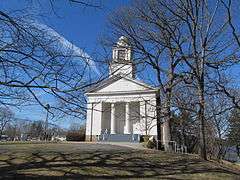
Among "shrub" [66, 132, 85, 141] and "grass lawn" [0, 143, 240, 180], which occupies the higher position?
"shrub" [66, 132, 85, 141]

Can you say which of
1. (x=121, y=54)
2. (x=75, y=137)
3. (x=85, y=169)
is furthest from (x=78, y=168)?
(x=75, y=137)

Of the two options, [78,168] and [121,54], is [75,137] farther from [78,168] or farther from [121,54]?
[78,168]

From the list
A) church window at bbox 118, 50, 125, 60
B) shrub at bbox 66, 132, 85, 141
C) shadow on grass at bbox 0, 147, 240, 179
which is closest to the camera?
shadow on grass at bbox 0, 147, 240, 179

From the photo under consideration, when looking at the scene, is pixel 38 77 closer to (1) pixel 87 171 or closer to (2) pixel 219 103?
(1) pixel 87 171

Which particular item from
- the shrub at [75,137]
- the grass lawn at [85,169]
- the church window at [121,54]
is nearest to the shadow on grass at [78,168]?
the grass lawn at [85,169]

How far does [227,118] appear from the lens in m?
39.8

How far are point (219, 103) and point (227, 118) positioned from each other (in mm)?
9838

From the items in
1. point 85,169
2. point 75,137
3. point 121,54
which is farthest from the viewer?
point 75,137

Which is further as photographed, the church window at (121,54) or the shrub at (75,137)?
the shrub at (75,137)

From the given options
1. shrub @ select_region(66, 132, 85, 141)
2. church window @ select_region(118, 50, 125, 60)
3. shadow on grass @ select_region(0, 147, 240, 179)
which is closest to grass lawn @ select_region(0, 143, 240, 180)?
shadow on grass @ select_region(0, 147, 240, 179)

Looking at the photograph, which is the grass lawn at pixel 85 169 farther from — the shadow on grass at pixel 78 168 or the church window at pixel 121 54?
the church window at pixel 121 54

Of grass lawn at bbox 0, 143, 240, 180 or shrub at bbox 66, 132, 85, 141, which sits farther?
shrub at bbox 66, 132, 85, 141

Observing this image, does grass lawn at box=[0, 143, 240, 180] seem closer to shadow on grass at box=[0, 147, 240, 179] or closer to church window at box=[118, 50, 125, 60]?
shadow on grass at box=[0, 147, 240, 179]

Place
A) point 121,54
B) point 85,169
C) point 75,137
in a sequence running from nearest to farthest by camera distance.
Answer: point 85,169 → point 121,54 → point 75,137
